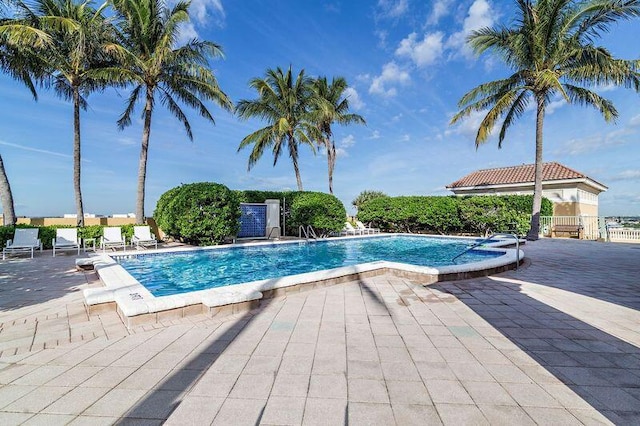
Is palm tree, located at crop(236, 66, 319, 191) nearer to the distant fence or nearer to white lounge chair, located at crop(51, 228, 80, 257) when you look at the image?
white lounge chair, located at crop(51, 228, 80, 257)

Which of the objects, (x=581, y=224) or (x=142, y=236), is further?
(x=581, y=224)

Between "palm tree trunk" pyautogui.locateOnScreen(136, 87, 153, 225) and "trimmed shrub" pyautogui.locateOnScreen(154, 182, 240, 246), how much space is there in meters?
2.06

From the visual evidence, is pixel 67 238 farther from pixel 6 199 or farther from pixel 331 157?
pixel 331 157

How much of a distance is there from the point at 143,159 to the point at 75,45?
5.10 m

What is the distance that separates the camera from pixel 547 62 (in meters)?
14.1

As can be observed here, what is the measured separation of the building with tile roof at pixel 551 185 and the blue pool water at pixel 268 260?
11.0 meters

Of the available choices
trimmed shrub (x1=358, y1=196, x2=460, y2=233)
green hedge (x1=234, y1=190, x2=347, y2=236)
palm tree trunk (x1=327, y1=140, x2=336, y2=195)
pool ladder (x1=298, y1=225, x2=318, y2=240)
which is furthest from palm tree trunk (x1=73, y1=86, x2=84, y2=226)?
trimmed shrub (x1=358, y1=196, x2=460, y2=233)

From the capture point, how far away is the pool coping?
400 cm

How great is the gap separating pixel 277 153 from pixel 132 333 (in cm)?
1891

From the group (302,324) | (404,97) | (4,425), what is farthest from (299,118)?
(4,425)

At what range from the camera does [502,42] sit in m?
14.9

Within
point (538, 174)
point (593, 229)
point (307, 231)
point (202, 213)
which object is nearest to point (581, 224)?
point (593, 229)

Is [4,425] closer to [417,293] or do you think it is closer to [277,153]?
[417,293]

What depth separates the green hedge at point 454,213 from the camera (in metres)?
17.0
